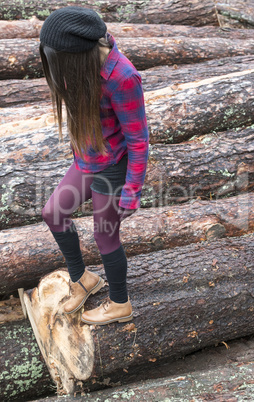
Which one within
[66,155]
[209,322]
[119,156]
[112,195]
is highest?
[119,156]

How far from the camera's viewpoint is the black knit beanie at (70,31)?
171 cm

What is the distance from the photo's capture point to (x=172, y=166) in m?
4.03

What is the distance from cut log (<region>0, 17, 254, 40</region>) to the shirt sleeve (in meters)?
4.59

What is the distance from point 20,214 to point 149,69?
3082 millimetres

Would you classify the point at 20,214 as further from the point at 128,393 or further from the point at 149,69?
the point at 149,69

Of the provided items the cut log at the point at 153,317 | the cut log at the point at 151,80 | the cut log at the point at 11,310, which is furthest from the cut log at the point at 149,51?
the cut log at the point at 153,317

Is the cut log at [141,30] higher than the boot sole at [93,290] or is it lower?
higher

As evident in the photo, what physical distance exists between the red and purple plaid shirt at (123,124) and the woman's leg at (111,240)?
0.41ft

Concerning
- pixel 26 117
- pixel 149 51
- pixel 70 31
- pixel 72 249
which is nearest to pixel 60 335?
pixel 72 249

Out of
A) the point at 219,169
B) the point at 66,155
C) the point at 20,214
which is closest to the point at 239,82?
the point at 219,169

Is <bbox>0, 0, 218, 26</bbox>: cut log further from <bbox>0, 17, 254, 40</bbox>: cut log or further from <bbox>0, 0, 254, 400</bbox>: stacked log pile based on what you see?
<bbox>0, 0, 254, 400</bbox>: stacked log pile

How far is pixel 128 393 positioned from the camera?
253 centimetres

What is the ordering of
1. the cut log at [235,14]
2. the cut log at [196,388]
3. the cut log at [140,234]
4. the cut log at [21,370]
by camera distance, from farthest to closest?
the cut log at [235,14] → the cut log at [140,234] → the cut log at [21,370] → the cut log at [196,388]

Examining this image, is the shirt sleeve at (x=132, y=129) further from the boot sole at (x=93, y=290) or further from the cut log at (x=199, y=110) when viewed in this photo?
the cut log at (x=199, y=110)
